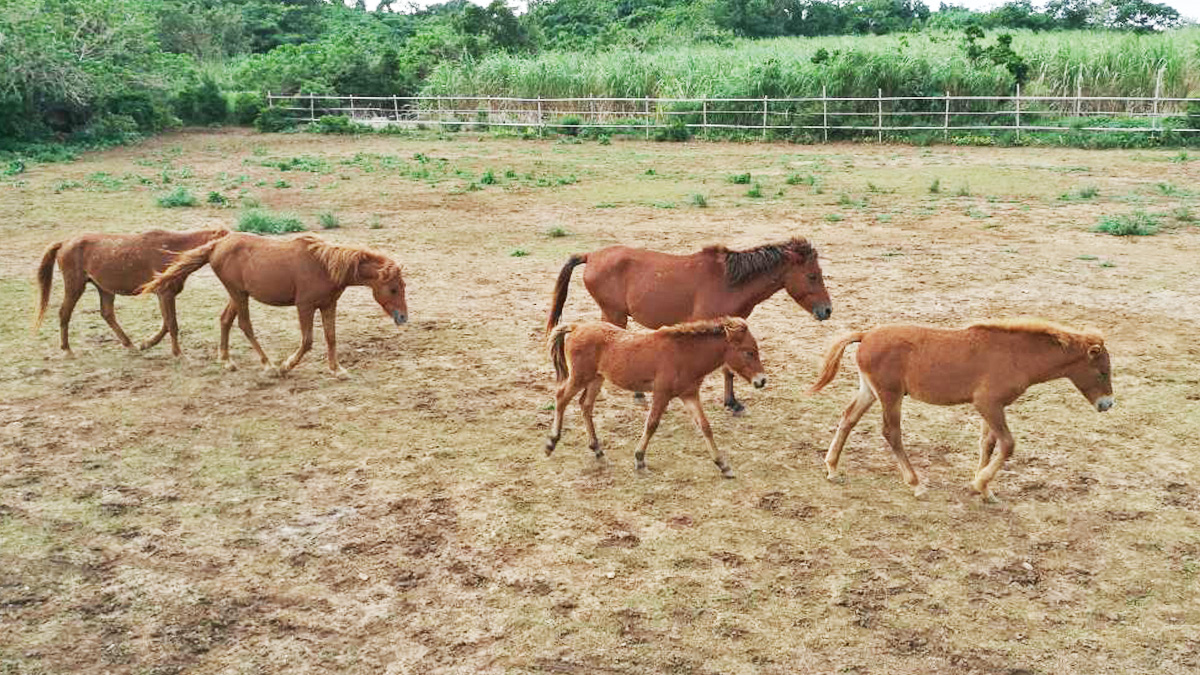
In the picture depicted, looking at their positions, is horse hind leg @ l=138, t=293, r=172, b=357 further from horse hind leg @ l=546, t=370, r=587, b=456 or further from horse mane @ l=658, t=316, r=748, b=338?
horse mane @ l=658, t=316, r=748, b=338

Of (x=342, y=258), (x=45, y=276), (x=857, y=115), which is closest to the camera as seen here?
(x=342, y=258)

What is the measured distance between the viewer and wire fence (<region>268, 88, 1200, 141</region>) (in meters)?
25.6

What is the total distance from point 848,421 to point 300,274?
4794mm

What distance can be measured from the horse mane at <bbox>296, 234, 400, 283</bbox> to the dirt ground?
0.95 meters

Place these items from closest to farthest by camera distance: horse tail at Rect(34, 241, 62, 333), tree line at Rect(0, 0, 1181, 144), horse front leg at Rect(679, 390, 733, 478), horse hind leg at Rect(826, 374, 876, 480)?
horse hind leg at Rect(826, 374, 876, 480), horse front leg at Rect(679, 390, 733, 478), horse tail at Rect(34, 241, 62, 333), tree line at Rect(0, 0, 1181, 144)

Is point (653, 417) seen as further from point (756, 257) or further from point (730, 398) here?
point (756, 257)

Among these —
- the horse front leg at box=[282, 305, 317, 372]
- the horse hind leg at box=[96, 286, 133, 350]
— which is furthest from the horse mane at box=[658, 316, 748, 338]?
the horse hind leg at box=[96, 286, 133, 350]

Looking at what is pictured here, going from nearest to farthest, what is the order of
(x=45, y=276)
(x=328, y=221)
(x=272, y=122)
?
(x=45, y=276)
(x=328, y=221)
(x=272, y=122)

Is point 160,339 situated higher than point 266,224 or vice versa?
point 266,224

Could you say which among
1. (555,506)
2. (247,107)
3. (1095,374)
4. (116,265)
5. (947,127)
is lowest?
(555,506)

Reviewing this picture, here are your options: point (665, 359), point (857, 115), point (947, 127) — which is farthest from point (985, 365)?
point (857, 115)

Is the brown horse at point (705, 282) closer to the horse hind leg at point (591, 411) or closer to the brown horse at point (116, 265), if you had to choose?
the horse hind leg at point (591, 411)

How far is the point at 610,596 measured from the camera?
15.8 ft

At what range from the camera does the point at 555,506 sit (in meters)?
5.86
